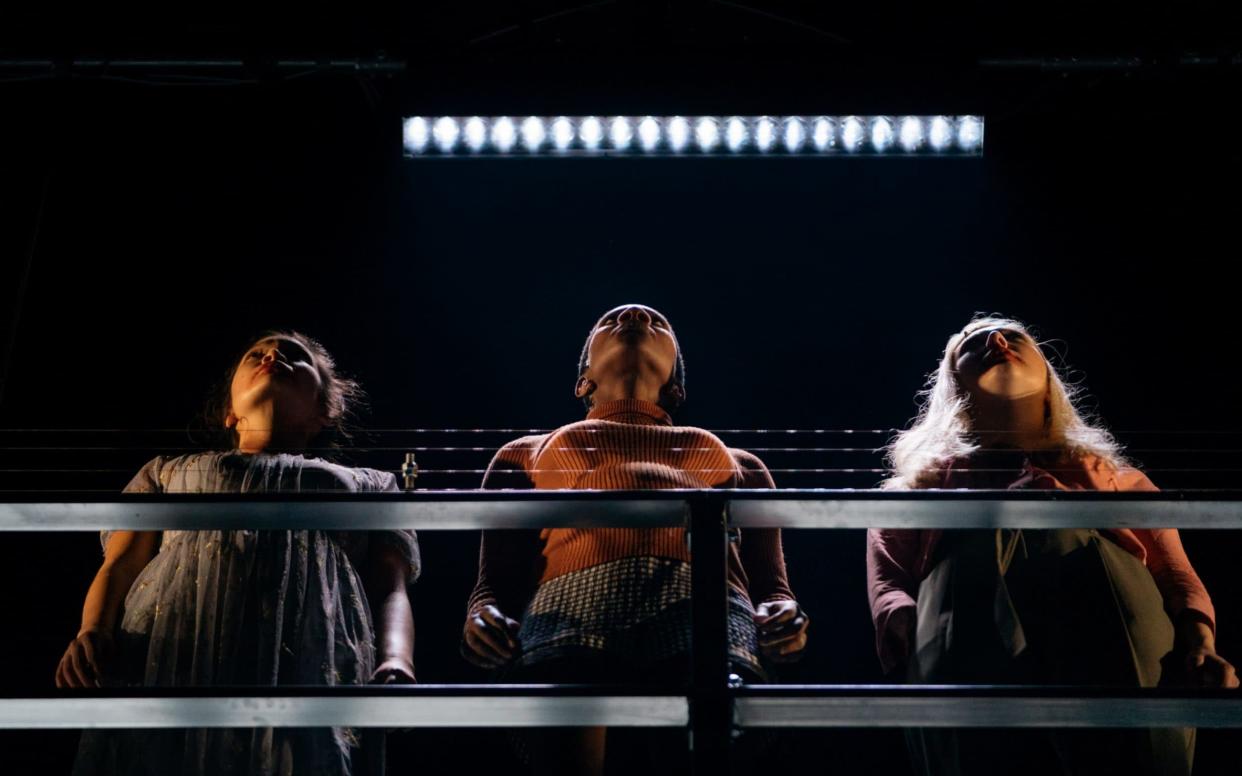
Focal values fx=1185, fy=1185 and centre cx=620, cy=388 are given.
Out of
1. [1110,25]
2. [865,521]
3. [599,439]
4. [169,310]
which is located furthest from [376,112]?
[865,521]

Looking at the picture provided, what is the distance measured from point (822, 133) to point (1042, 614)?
123cm

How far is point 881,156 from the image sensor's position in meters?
2.62

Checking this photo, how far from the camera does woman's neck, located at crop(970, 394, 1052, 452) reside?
2111 mm

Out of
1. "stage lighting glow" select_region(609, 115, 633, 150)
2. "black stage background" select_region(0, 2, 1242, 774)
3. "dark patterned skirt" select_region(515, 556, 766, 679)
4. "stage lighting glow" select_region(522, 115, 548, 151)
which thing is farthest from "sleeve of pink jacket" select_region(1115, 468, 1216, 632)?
"stage lighting glow" select_region(522, 115, 548, 151)

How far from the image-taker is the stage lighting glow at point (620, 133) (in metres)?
2.57

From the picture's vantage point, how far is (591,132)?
2582 mm

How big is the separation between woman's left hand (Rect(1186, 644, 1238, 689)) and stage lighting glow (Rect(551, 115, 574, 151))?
1.58 meters

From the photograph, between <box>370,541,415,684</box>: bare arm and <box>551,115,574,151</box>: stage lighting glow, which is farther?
<box>551,115,574,151</box>: stage lighting glow

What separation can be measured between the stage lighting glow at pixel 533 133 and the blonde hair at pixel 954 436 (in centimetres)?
98

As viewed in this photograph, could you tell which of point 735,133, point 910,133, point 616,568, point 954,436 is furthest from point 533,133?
point 616,568

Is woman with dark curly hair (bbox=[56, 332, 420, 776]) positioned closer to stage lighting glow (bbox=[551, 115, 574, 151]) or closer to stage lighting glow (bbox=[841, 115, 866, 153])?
stage lighting glow (bbox=[551, 115, 574, 151])

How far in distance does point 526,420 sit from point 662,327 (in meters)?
0.63

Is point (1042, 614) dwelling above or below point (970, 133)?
below

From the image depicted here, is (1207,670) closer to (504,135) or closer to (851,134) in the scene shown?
(851,134)
